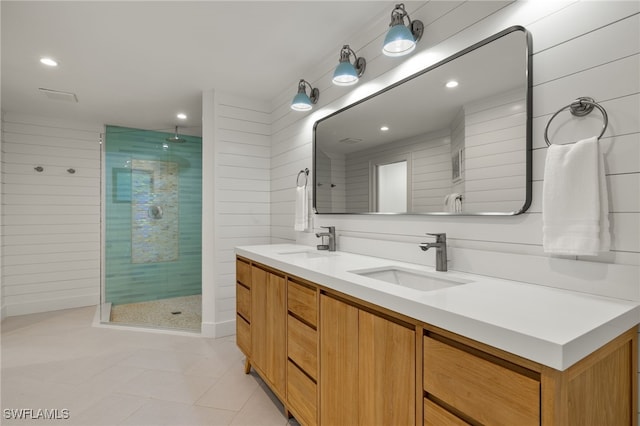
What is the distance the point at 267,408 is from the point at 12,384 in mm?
1854

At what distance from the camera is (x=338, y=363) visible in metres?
1.30

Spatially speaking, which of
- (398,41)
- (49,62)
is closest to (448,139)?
(398,41)

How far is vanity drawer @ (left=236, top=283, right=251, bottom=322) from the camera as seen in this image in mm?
2250

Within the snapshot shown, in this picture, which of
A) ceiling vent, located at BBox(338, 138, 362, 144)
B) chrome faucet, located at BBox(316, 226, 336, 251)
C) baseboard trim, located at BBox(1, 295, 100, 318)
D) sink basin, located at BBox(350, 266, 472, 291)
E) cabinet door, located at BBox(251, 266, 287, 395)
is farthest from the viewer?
baseboard trim, located at BBox(1, 295, 100, 318)

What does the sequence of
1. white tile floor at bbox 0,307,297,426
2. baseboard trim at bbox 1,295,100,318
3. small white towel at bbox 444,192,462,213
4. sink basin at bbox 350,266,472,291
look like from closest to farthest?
sink basin at bbox 350,266,472,291, small white towel at bbox 444,192,462,213, white tile floor at bbox 0,307,297,426, baseboard trim at bbox 1,295,100,318

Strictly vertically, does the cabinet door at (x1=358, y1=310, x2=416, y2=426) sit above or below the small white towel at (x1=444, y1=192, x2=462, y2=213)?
below

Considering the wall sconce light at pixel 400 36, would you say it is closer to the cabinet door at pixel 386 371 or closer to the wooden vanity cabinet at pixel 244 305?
the cabinet door at pixel 386 371

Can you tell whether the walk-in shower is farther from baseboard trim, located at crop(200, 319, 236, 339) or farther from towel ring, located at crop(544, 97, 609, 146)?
towel ring, located at crop(544, 97, 609, 146)

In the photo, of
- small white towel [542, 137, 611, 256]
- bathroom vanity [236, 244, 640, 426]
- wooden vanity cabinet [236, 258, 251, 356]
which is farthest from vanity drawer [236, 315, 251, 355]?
small white towel [542, 137, 611, 256]

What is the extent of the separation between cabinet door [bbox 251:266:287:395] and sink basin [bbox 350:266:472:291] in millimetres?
520

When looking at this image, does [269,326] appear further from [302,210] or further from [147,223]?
[147,223]

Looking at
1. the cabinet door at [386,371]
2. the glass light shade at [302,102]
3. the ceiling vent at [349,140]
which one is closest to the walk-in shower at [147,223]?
the glass light shade at [302,102]

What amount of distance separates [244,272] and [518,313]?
185 cm

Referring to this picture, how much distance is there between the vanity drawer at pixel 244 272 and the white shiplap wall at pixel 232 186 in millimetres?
780
